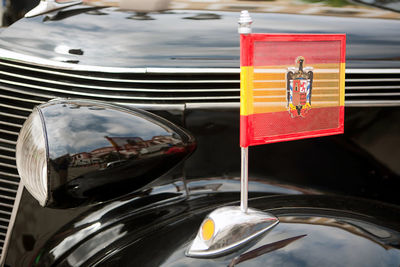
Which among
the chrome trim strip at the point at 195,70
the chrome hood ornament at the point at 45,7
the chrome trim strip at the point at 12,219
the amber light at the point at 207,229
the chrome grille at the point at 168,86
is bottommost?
the chrome trim strip at the point at 12,219

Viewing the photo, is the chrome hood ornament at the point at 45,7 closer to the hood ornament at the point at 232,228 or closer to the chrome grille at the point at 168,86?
the chrome grille at the point at 168,86

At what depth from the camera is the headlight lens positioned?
1349 mm

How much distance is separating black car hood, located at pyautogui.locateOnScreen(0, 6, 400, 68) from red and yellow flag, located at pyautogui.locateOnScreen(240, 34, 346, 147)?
0.32 meters

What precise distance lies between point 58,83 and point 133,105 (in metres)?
0.28

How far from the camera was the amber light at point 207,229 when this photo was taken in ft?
4.05

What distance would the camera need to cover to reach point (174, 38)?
5.56ft

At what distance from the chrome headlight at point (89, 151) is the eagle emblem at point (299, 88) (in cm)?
40

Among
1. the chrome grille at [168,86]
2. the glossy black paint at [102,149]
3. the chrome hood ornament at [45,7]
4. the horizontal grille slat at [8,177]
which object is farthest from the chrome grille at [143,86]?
the horizontal grille slat at [8,177]

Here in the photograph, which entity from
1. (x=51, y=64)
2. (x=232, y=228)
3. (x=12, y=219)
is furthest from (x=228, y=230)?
(x=12, y=219)

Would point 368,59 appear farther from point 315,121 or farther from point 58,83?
point 58,83

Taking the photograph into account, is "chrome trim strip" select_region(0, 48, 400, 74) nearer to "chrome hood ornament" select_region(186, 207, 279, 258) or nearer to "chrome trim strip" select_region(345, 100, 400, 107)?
"chrome trim strip" select_region(345, 100, 400, 107)

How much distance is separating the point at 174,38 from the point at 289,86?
56cm

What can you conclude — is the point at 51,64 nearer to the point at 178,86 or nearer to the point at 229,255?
the point at 178,86

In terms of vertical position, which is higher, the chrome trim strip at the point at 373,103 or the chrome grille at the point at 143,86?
the chrome grille at the point at 143,86
